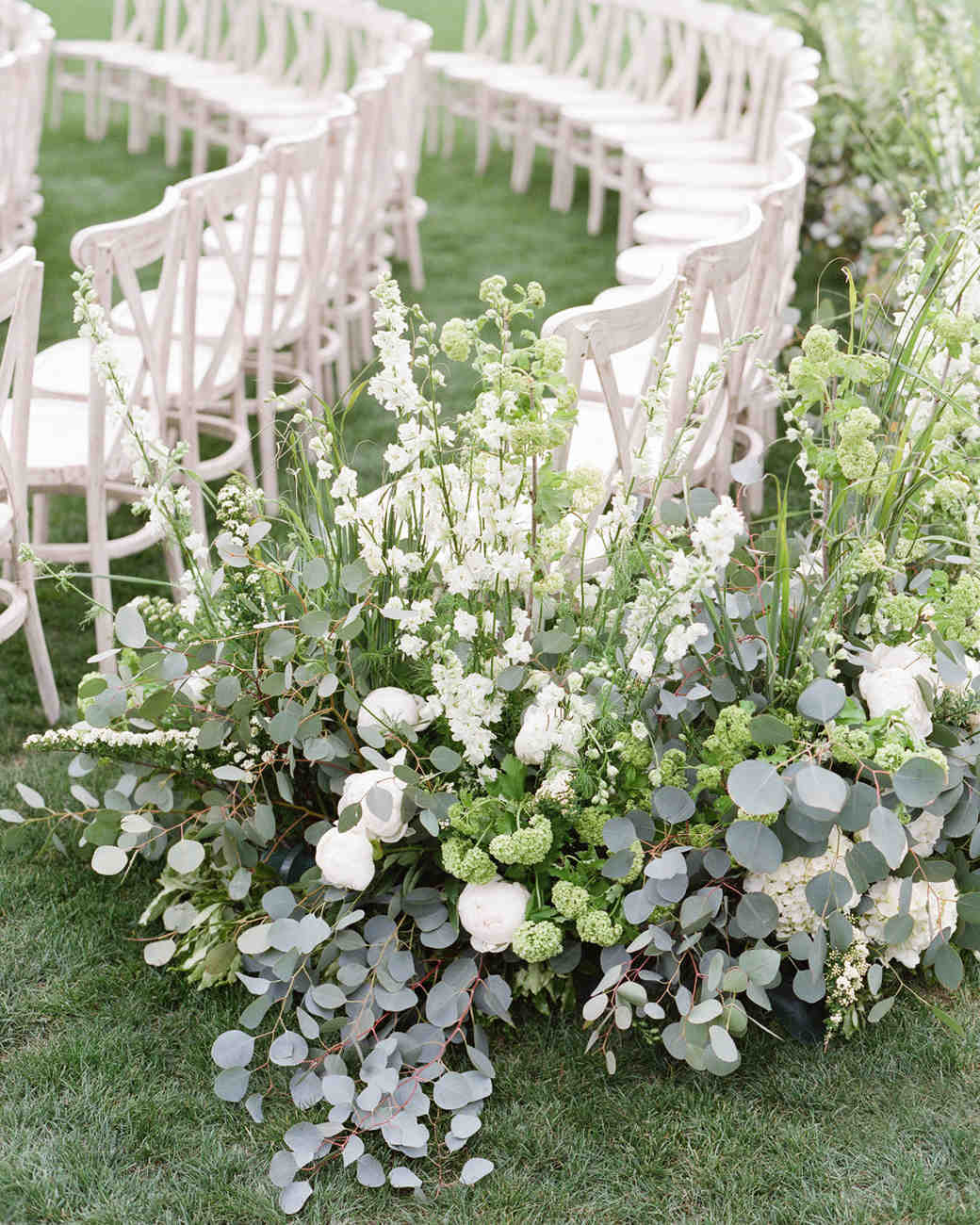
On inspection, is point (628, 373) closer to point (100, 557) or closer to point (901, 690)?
point (100, 557)

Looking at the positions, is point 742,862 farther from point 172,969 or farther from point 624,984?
point 172,969

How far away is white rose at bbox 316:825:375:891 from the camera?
2205 millimetres

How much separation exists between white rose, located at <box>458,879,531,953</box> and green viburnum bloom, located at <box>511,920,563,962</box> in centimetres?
3

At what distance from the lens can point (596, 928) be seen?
2143mm

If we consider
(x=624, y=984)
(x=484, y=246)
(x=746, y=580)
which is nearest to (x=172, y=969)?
(x=624, y=984)

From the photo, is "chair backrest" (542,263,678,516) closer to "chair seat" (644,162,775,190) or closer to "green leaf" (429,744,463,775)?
"green leaf" (429,744,463,775)

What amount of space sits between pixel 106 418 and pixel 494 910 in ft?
5.36

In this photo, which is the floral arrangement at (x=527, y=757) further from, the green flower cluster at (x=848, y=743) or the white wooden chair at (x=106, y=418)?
the white wooden chair at (x=106, y=418)

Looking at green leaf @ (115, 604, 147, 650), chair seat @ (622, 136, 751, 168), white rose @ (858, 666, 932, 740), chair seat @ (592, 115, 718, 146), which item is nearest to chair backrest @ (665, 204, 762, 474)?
white rose @ (858, 666, 932, 740)

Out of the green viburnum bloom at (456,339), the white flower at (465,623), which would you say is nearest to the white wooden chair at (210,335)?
the white flower at (465,623)

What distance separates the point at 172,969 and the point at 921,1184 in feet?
4.14

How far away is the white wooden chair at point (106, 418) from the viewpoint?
288 cm

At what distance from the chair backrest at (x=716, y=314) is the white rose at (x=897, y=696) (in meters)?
0.56

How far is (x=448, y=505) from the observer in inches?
86.7
